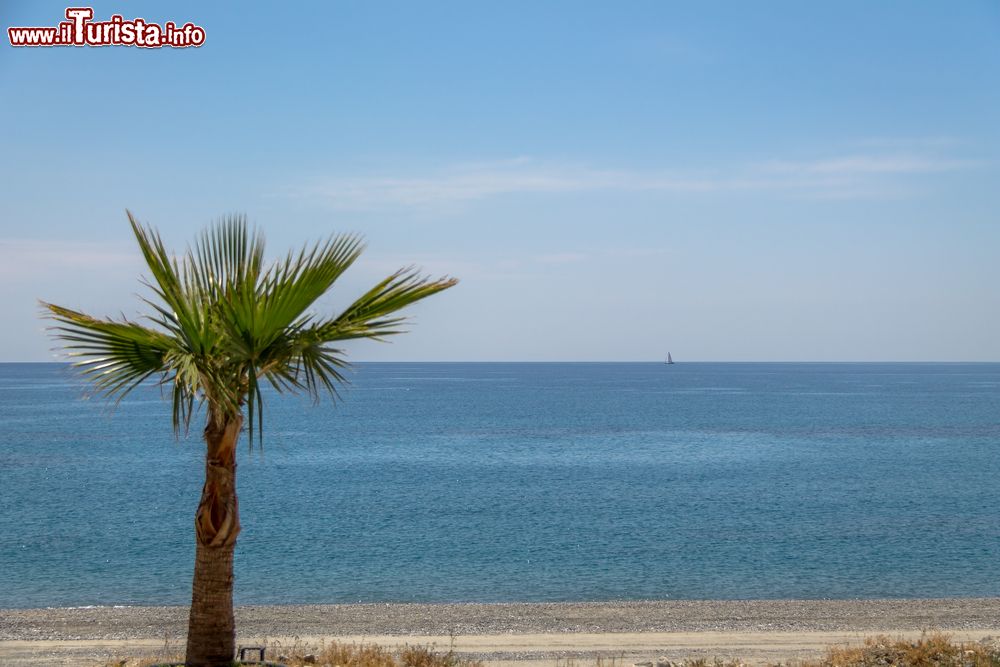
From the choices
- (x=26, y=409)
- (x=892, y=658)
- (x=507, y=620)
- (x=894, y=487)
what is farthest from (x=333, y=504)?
(x=26, y=409)

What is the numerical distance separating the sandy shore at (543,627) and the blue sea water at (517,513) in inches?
114

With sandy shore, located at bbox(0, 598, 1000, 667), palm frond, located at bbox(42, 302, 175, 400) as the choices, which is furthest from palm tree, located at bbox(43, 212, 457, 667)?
sandy shore, located at bbox(0, 598, 1000, 667)

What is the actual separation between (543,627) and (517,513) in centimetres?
2085

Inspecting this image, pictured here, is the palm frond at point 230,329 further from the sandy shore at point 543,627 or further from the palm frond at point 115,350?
the sandy shore at point 543,627

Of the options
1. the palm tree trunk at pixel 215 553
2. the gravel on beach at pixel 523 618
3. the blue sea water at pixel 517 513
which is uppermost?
the palm tree trunk at pixel 215 553

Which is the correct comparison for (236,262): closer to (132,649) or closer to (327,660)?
(327,660)

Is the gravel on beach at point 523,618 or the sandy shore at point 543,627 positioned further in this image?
the gravel on beach at point 523,618

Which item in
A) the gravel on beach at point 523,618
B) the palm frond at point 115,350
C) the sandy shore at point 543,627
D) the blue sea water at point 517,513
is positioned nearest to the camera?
the palm frond at point 115,350

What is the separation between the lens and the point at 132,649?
17.3 metres

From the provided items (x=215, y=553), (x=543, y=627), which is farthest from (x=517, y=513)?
(x=215, y=553)

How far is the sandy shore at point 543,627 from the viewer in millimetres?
17219

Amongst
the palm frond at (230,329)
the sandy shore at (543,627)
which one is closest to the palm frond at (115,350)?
the palm frond at (230,329)

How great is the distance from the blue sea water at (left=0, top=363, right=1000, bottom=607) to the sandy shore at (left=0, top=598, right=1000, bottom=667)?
2891mm

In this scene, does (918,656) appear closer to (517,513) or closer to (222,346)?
(222,346)
